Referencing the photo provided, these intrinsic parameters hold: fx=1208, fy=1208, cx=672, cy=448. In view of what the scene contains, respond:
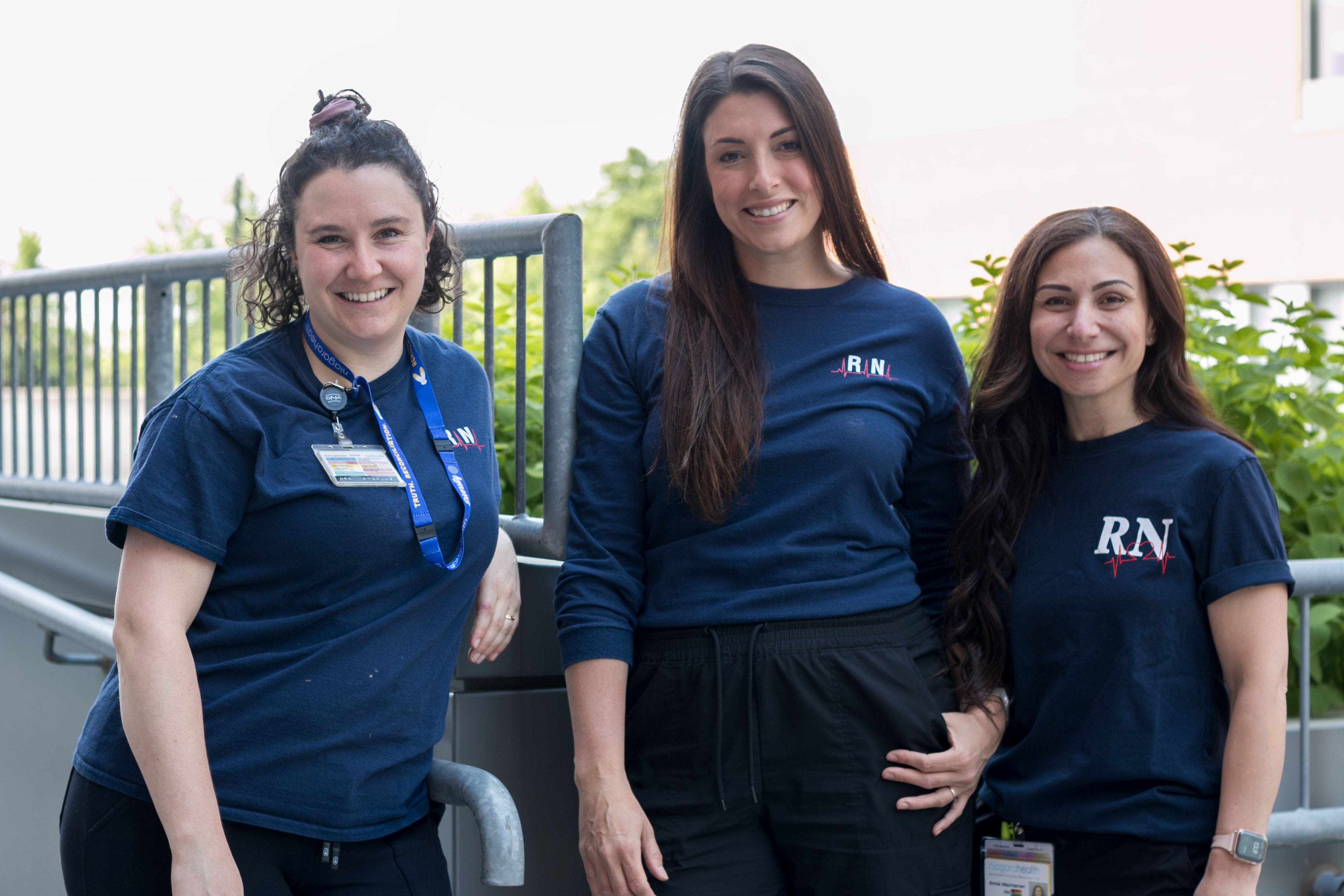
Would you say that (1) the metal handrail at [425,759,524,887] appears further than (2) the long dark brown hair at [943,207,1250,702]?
No

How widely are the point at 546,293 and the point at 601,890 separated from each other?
1.19 meters

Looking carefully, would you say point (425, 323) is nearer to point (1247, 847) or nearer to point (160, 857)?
point (160, 857)

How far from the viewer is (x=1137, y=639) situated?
2.17 meters

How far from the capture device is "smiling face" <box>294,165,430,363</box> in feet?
6.30

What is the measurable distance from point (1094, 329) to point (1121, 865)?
3.18 ft

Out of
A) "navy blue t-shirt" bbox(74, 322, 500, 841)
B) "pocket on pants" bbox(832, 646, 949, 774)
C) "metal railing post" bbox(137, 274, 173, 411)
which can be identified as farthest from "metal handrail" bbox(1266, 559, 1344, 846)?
"metal railing post" bbox(137, 274, 173, 411)

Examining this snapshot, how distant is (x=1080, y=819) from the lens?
2158 millimetres

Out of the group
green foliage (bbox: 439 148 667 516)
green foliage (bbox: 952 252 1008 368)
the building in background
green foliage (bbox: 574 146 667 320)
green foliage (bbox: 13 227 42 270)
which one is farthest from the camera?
green foliage (bbox: 574 146 667 320)

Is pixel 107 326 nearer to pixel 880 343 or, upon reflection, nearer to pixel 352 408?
pixel 352 408

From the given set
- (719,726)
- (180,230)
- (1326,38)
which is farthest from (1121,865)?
(180,230)

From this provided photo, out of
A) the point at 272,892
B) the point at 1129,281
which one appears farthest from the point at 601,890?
the point at 1129,281

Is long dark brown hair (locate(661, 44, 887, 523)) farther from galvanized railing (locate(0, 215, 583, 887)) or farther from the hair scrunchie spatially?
the hair scrunchie

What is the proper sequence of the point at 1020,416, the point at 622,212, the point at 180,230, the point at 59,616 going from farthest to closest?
the point at 622,212
the point at 180,230
the point at 59,616
the point at 1020,416

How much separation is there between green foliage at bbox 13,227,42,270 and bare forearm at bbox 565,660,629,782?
21.1m
